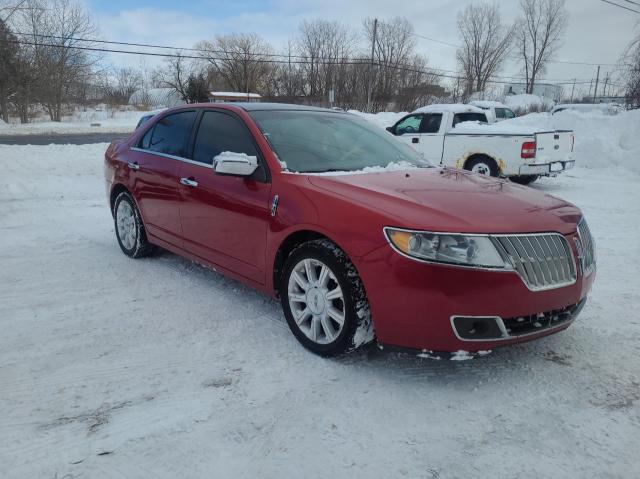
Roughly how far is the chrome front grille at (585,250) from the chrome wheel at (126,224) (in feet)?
13.2

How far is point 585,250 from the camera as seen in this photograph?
2916mm

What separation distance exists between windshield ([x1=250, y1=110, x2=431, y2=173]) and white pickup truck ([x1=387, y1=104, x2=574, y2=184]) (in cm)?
642

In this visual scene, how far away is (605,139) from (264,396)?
1596 cm

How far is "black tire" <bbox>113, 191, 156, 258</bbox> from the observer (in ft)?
16.0

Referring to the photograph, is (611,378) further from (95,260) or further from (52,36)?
(52,36)

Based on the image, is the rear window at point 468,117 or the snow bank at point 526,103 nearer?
the rear window at point 468,117

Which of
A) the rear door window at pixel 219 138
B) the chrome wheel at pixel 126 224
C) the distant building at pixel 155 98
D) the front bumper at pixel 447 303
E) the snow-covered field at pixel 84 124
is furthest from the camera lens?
the distant building at pixel 155 98

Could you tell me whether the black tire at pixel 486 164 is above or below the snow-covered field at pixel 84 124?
below

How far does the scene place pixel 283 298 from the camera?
3.23 m

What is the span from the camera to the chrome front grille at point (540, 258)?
8.14 ft

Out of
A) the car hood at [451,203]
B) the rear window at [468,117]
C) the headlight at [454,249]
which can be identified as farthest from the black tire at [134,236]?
the rear window at [468,117]

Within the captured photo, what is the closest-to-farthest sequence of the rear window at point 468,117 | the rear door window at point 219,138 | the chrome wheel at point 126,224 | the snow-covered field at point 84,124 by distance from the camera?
the rear door window at point 219,138 → the chrome wheel at point 126,224 → the rear window at point 468,117 → the snow-covered field at point 84,124

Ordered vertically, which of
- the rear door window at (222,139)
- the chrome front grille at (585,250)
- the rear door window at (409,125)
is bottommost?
the chrome front grille at (585,250)

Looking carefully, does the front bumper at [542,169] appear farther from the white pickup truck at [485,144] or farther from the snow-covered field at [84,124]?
the snow-covered field at [84,124]
